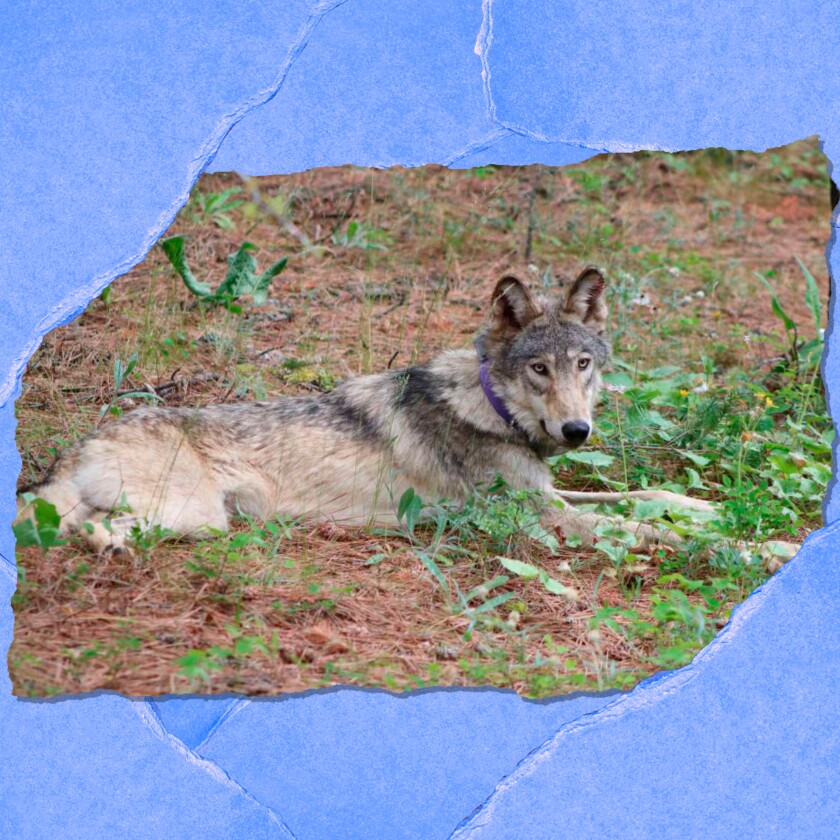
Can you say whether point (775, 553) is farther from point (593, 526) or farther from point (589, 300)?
point (589, 300)

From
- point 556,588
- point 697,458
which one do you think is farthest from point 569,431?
point 697,458

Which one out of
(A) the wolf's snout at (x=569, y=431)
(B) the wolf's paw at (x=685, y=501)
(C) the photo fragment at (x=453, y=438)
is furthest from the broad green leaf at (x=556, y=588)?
(B) the wolf's paw at (x=685, y=501)

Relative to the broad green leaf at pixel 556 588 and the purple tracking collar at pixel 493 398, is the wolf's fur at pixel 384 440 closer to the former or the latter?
the purple tracking collar at pixel 493 398

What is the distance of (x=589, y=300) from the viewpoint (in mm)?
5332

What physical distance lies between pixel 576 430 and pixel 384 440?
1142mm

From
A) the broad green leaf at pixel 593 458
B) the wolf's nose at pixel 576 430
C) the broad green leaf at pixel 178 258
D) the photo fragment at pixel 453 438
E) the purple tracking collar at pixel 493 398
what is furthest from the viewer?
the broad green leaf at pixel 178 258

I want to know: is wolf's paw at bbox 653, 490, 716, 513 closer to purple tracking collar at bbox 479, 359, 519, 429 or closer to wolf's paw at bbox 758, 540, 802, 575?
wolf's paw at bbox 758, 540, 802, 575

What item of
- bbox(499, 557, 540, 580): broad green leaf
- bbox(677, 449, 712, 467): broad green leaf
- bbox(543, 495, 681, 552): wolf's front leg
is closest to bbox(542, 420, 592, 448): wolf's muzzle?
bbox(543, 495, 681, 552): wolf's front leg

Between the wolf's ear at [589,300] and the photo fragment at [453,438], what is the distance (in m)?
0.02

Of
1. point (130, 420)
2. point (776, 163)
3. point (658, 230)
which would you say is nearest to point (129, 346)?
point (130, 420)

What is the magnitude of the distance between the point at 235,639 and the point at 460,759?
3.38ft

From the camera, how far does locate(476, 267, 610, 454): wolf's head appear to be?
5.07 meters

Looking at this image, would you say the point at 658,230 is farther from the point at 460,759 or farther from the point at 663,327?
the point at 460,759

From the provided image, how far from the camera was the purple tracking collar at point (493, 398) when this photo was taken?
536 cm
